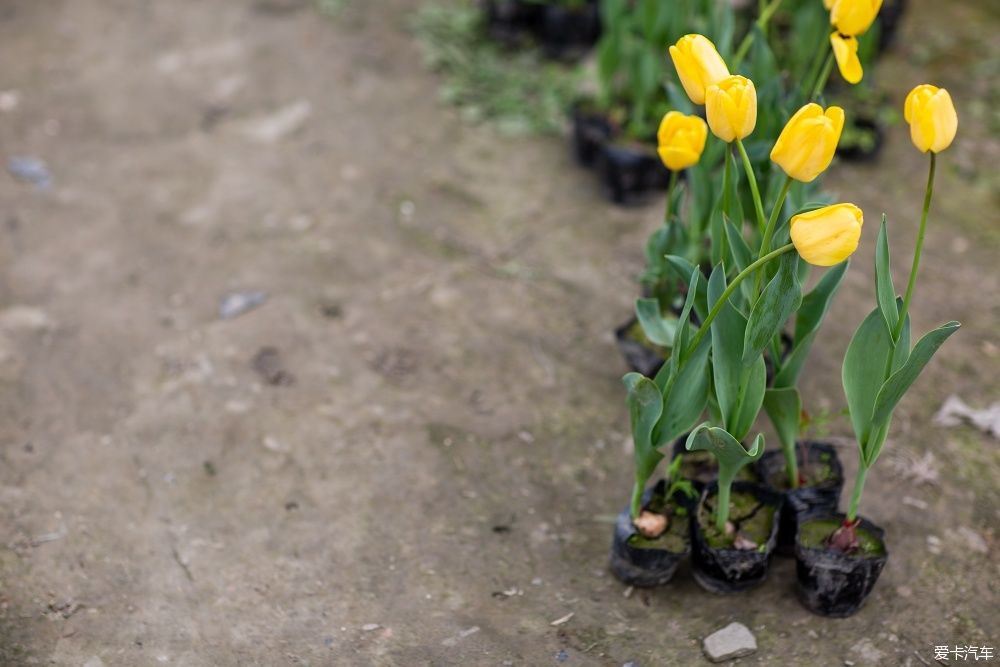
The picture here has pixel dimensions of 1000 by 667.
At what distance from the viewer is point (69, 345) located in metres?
3.10

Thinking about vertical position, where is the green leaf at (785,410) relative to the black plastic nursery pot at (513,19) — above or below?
above

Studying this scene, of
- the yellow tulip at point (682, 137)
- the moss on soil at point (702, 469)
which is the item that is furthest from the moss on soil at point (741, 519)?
the yellow tulip at point (682, 137)

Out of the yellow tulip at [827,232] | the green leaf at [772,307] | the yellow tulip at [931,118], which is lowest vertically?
the green leaf at [772,307]

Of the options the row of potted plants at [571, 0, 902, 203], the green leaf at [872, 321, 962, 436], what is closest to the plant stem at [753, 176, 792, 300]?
the green leaf at [872, 321, 962, 436]

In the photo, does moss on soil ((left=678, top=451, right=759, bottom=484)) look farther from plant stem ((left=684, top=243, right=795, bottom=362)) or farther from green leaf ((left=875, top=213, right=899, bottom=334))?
green leaf ((left=875, top=213, right=899, bottom=334))

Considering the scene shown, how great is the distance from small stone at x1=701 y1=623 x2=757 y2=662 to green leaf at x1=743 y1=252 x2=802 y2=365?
2.08 feet

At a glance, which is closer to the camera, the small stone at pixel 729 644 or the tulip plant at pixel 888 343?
the tulip plant at pixel 888 343

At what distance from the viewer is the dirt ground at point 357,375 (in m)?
2.25

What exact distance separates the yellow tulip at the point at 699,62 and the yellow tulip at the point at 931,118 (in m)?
0.34

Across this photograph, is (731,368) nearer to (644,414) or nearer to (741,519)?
(644,414)

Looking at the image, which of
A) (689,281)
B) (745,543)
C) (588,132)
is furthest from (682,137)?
(588,132)

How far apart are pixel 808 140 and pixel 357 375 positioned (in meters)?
1.64

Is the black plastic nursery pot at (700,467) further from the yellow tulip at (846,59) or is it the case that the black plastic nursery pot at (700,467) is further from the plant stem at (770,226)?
the yellow tulip at (846,59)

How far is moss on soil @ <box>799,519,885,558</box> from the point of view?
221 cm
